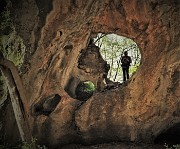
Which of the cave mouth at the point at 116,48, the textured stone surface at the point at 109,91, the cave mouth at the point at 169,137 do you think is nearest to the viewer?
the textured stone surface at the point at 109,91

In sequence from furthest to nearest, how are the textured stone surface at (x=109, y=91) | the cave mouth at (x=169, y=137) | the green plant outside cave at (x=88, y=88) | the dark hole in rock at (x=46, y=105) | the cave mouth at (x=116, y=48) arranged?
the cave mouth at (x=116, y=48)
the green plant outside cave at (x=88, y=88)
the cave mouth at (x=169, y=137)
the dark hole in rock at (x=46, y=105)
the textured stone surface at (x=109, y=91)

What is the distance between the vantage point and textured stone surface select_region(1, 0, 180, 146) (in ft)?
25.2

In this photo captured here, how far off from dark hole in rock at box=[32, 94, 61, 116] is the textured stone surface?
19cm

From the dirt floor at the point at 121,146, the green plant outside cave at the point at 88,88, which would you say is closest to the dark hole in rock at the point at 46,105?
the dirt floor at the point at 121,146

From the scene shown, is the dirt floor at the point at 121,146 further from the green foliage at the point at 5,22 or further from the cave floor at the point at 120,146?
the green foliage at the point at 5,22

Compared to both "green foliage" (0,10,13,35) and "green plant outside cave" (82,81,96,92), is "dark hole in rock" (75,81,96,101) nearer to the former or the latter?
"green plant outside cave" (82,81,96,92)

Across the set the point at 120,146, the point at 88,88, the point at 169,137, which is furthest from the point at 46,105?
the point at 169,137

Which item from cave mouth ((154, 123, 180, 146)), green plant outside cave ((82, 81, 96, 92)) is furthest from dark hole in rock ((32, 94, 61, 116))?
cave mouth ((154, 123, 180, 146))

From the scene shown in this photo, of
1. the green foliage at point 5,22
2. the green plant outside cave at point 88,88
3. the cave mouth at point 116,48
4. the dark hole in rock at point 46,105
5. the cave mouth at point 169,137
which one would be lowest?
the cave mouth at point 169,137

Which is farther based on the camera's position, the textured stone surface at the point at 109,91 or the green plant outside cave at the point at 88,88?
the green plant outside cave at the point at 88,88

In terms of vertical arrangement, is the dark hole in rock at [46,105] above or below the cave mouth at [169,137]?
above

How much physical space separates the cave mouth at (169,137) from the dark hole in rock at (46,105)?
3791mm

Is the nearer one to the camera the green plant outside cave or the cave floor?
the cave floor

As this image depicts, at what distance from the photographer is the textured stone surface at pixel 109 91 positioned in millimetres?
7668
